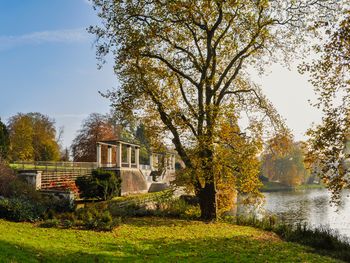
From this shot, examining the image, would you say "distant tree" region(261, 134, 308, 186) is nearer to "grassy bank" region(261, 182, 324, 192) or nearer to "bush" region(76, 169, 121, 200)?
"grassy bank" region(261, 182, 324, 192)

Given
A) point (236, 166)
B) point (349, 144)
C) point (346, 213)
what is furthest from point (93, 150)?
point (349, 144)

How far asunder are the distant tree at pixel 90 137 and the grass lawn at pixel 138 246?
38.9 meters

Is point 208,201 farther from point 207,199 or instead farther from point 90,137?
point 90,137

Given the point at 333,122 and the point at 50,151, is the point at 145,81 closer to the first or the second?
the point at 333,122

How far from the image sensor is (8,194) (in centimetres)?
1722

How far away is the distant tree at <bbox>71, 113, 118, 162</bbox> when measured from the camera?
52.8m

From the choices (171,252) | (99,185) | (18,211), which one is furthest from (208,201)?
(99,185)

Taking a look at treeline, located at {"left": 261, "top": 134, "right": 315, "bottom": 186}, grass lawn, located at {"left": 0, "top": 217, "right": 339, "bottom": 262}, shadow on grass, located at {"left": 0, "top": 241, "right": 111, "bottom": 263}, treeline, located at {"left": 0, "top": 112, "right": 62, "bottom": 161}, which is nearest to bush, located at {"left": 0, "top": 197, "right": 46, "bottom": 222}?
grass lawn, located at {"left": 0, "top": 217, "right": 339, "bottom": 262}

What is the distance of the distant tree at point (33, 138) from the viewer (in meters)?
50.5

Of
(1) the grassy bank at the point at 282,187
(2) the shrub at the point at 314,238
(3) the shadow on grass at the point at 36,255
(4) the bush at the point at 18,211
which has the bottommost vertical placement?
(1) the grassy bank at the point at 282,187

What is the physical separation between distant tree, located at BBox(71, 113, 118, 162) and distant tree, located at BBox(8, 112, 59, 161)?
369 cm

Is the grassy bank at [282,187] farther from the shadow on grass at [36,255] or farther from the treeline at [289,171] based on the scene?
the shadow on grass at [36,255]

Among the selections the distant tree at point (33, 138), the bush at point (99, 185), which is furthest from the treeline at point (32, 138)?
the bush at point (99, 185)

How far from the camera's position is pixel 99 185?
26797mm
